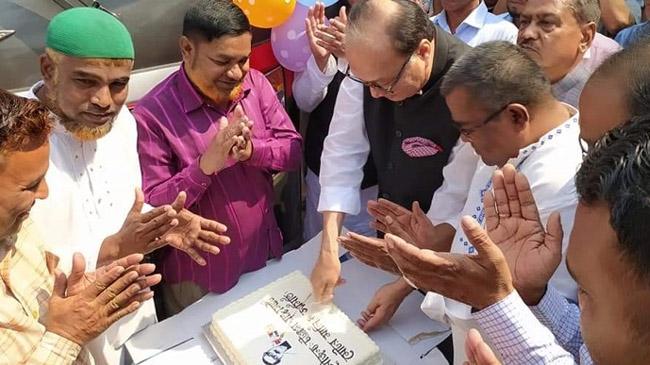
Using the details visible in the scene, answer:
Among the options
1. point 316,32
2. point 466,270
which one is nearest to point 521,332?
point 466,270

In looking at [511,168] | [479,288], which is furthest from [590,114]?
[479,288]

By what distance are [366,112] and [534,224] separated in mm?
958

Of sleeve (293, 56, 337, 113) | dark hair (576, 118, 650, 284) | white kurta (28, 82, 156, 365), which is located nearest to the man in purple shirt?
white kurta (28, 82, 156, 365)

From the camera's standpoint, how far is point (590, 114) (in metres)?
1.48

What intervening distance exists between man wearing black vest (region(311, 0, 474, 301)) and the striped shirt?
0.78 m

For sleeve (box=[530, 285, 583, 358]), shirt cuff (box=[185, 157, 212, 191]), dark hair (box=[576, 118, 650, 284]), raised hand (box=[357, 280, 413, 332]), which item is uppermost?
dark hair (box=[576, 118, 650, 284])

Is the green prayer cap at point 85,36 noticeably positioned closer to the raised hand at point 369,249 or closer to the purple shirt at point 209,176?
the purple shirt at point 209,176

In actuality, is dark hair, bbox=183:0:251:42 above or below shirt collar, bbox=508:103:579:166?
above

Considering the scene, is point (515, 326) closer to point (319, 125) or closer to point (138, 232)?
point (138, 232)

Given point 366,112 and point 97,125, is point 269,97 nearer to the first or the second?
point 366,112

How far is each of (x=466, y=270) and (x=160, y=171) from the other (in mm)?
1271

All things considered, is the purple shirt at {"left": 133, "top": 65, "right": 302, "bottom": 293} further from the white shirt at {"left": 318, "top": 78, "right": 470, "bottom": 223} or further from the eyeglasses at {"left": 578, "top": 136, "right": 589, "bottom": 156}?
the eyeglasses at {"left": 578, "top": 136, "right": 589, "bottom": 156}

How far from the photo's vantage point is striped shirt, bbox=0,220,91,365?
4.75 feet

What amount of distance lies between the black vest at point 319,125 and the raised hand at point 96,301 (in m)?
1.36
